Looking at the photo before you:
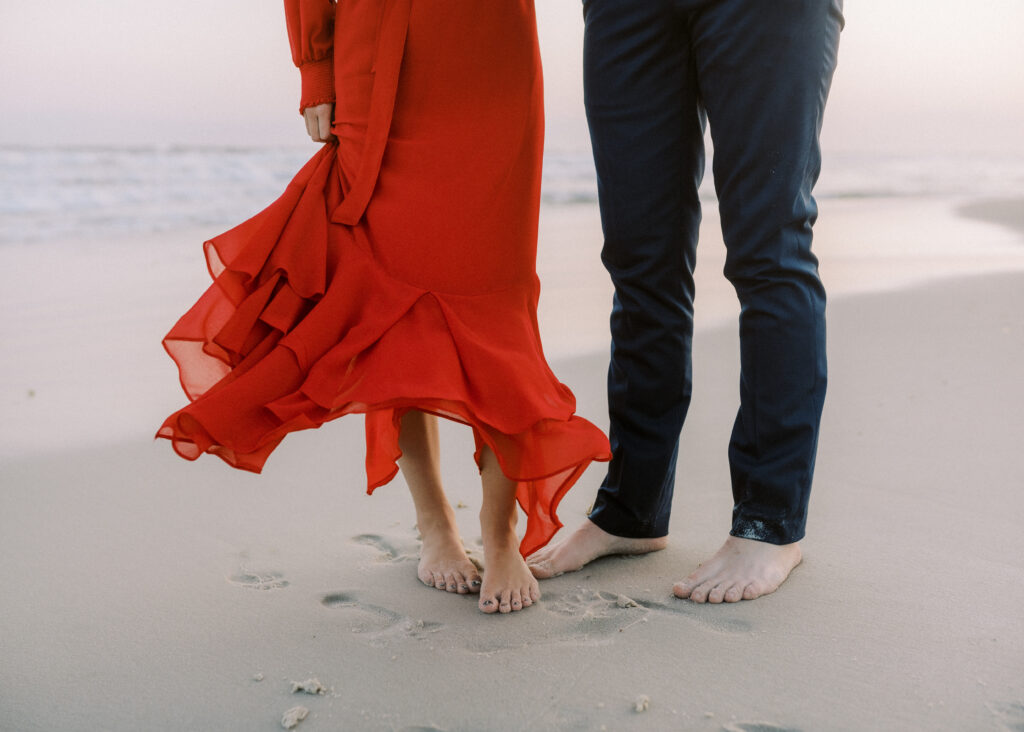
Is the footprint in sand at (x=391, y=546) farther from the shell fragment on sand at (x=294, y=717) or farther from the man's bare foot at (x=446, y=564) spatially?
the shell fragment on sand at (x=294, y=717)

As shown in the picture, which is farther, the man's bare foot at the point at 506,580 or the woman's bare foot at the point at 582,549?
the woman's bare foot at the point at 582,549

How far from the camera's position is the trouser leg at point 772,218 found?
1.59m

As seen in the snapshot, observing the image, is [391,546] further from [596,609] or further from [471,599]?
[596,609]

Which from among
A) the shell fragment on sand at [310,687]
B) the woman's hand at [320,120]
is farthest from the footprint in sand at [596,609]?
the woman's hand at [320,120]

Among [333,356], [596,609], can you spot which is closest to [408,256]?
[333,356]

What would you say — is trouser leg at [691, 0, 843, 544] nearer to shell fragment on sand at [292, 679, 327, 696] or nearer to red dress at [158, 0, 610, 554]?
red dress at [158, 0, 610, 554]

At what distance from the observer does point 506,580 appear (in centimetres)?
167

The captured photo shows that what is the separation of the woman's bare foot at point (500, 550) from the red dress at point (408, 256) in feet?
0.14

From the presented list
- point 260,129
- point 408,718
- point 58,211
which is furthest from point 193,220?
point 408,718

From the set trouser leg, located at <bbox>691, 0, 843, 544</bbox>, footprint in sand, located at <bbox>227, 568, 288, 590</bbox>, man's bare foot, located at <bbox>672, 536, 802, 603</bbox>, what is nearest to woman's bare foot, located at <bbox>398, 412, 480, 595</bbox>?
footprint in sand, located at <bbox>227, 568, 288, 590</bbox>

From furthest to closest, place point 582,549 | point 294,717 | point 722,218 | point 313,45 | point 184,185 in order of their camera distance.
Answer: point 184,185
point 582,549
point 722,218
point 313,45
point 294,717

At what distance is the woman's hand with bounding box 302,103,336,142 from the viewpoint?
1671 mm

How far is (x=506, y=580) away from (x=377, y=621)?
0.24 metres

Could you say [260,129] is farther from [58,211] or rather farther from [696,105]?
[696,105]
